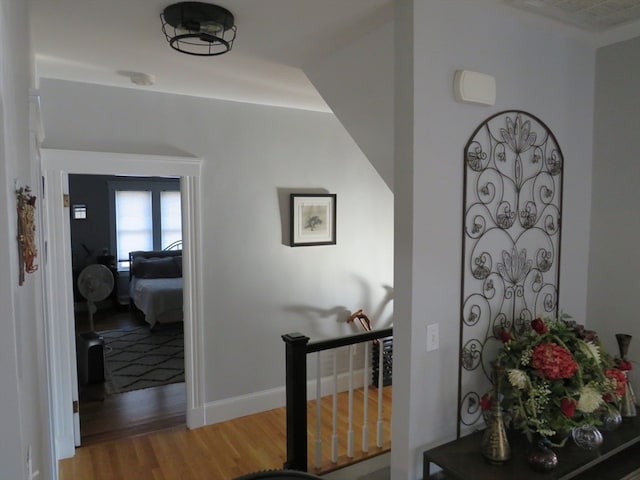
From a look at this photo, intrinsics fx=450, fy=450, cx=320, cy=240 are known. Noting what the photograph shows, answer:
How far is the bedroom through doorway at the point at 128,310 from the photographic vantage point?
395cm

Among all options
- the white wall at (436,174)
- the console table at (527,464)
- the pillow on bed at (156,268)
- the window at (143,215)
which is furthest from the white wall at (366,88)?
the window at (143,215)

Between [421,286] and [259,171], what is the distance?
231 centimetres

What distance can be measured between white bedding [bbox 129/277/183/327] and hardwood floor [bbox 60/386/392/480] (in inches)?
115

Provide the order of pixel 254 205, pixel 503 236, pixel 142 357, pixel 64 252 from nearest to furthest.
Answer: pixel 503 236 < pixel 64 252 < pixel 254 205 < pixel 142 357

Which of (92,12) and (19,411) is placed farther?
(92,12)

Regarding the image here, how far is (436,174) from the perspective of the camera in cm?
183

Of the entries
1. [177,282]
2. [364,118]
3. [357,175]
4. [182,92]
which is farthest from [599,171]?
[177,282]

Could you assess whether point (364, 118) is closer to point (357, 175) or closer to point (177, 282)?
point (357, 175)

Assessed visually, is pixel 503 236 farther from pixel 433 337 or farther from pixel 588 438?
pixel 588 438

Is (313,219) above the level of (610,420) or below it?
above

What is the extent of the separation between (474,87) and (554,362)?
1.14m

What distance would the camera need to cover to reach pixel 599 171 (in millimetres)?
2377

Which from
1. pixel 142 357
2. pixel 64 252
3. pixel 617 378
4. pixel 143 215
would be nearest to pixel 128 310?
pixel 143 215

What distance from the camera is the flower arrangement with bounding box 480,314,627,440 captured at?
1.71 m
